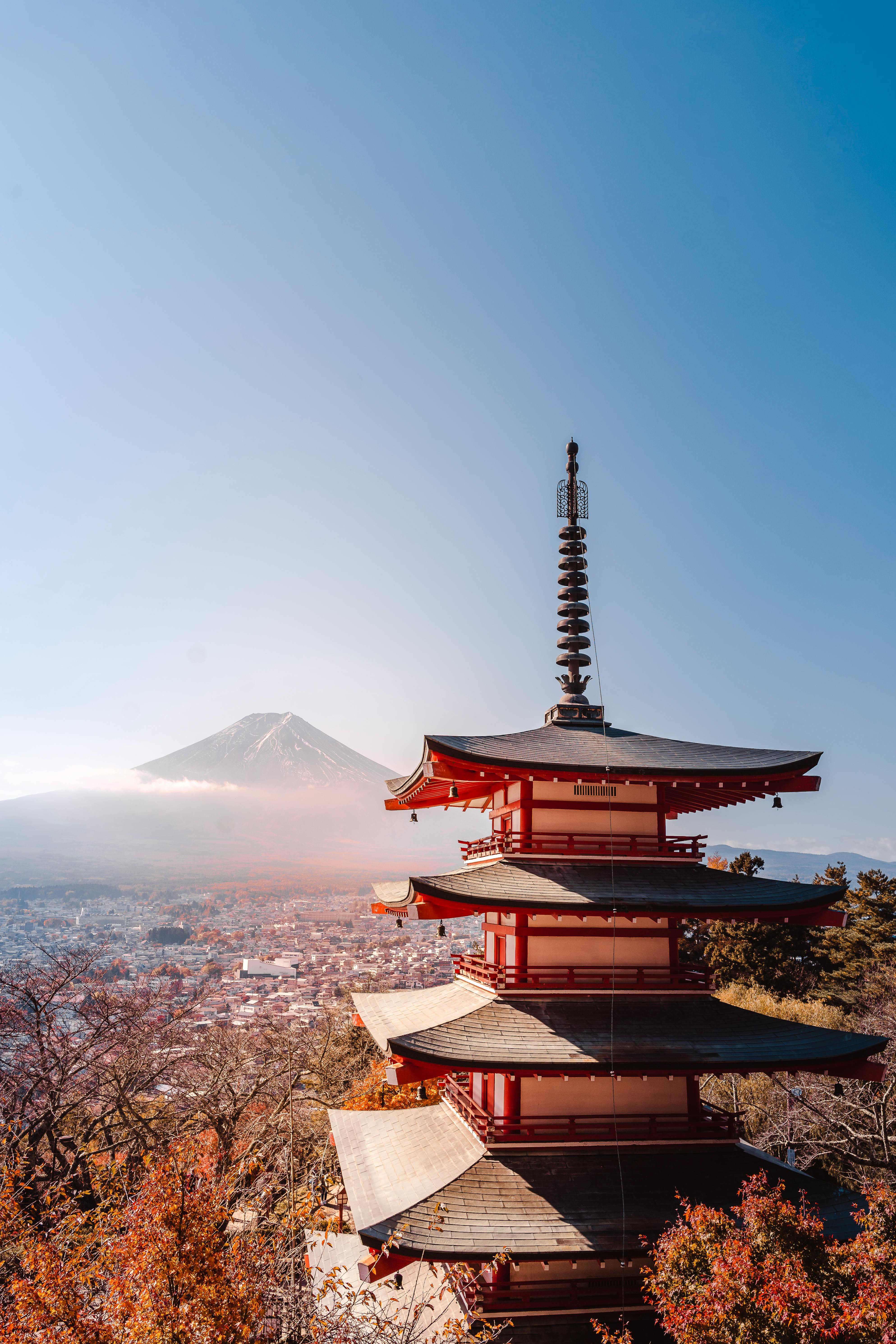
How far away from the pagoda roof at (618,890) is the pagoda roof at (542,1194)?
3.46 metres

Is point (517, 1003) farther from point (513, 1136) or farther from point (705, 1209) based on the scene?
point (705, 1209)

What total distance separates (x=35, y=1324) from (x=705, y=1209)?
7.10 metres

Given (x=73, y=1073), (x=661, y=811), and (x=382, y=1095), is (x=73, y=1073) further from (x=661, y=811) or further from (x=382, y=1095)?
(x=661, y=811)

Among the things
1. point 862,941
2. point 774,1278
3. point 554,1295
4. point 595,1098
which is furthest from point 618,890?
point 862,941

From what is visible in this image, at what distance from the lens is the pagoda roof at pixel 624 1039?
9703 mm

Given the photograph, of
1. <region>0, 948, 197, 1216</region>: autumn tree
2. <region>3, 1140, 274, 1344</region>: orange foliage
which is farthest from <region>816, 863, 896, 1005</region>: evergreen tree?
<region>3, 1140, 274, 1344</region>: orange foliage

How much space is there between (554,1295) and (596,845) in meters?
5.95

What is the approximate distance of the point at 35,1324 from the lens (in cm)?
705

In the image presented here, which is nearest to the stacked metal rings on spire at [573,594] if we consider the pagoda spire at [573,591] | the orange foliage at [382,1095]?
the pagoda spire at [573,591]

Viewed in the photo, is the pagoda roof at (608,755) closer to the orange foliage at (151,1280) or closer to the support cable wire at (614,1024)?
the support cable wire at (614,1024)

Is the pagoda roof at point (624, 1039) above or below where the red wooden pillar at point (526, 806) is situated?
below

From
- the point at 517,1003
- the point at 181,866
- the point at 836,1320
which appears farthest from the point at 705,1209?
the point at 181,866

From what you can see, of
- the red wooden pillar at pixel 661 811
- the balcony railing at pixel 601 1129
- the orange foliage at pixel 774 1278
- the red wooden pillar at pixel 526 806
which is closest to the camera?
the orange foliage at pixel 774 1278

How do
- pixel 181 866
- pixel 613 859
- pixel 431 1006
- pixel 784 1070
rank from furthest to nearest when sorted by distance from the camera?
pixel 181 866 → pixel 431 1006 → pixel 613 859 → pixel 784 1070
